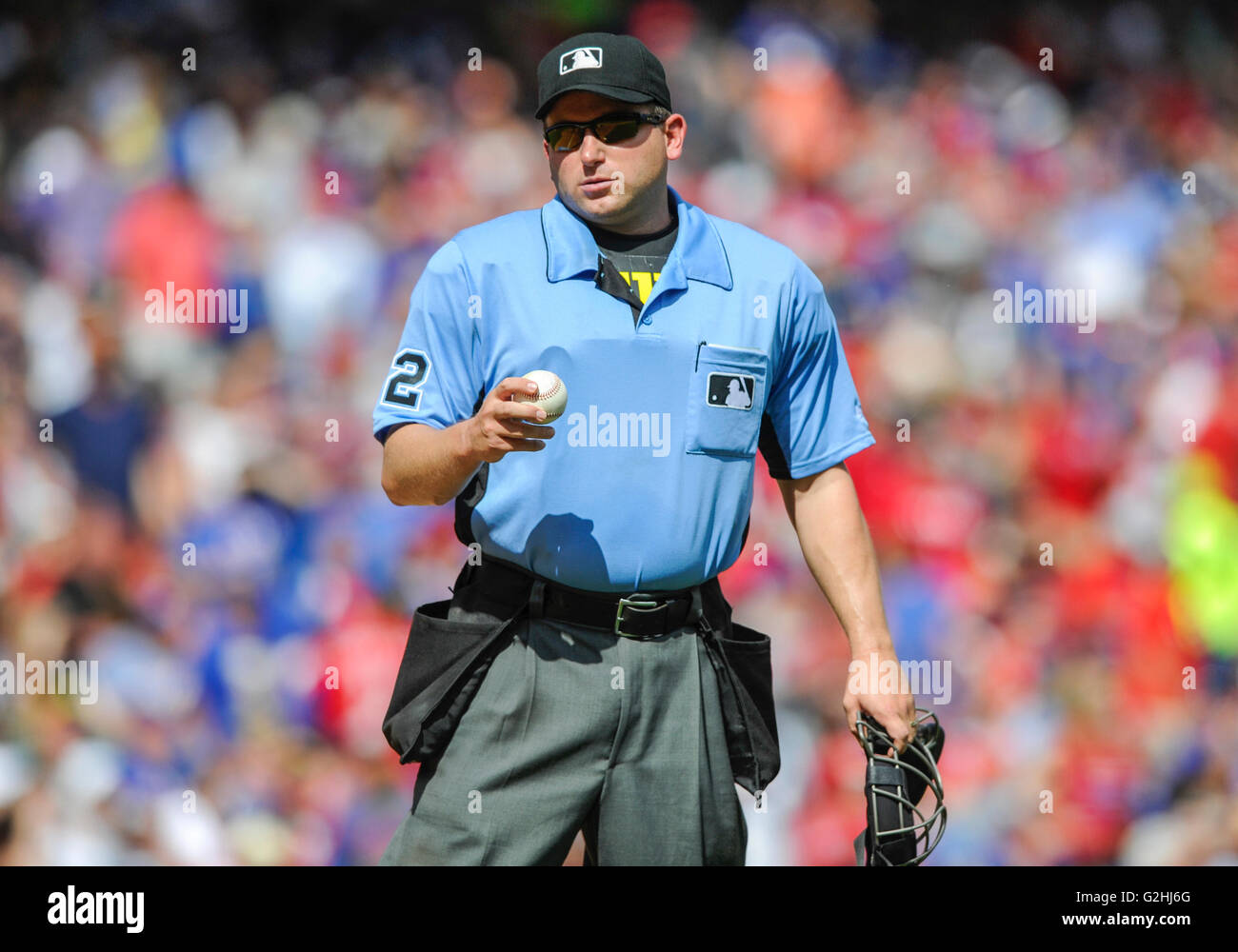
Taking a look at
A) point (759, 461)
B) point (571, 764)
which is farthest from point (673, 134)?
point (759, 461)

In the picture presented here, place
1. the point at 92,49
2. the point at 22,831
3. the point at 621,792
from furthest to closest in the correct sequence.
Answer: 1. the point at 92,49
2. the point at 22,831
3. the point at 621,792

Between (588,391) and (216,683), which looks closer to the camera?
(588,391)

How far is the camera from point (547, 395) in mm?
1548

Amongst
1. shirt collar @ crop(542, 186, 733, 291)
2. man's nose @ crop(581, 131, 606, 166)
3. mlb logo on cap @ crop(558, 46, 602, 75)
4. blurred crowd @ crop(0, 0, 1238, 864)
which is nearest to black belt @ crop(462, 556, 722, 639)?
shirt collar @ crop(542, 186, 733, 291)

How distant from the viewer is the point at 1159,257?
3.79m

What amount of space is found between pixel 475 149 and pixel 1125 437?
2141mm

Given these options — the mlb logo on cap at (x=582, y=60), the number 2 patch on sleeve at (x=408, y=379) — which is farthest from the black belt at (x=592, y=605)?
the mlb logo on cap at (x=582, y=60)

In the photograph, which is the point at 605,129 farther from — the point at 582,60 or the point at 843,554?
the point at 843,554

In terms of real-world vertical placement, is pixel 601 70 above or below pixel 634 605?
above

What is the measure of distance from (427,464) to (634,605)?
36 centimetres

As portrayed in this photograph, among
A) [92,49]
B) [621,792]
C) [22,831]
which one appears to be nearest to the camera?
[621,792]

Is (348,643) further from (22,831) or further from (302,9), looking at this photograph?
(302,9)

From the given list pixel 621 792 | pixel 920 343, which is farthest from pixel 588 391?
pixel 920 343

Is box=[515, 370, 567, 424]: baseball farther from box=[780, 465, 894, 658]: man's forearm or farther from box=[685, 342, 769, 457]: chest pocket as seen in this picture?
box=[780, 465, 894, 658]: man's forearm
